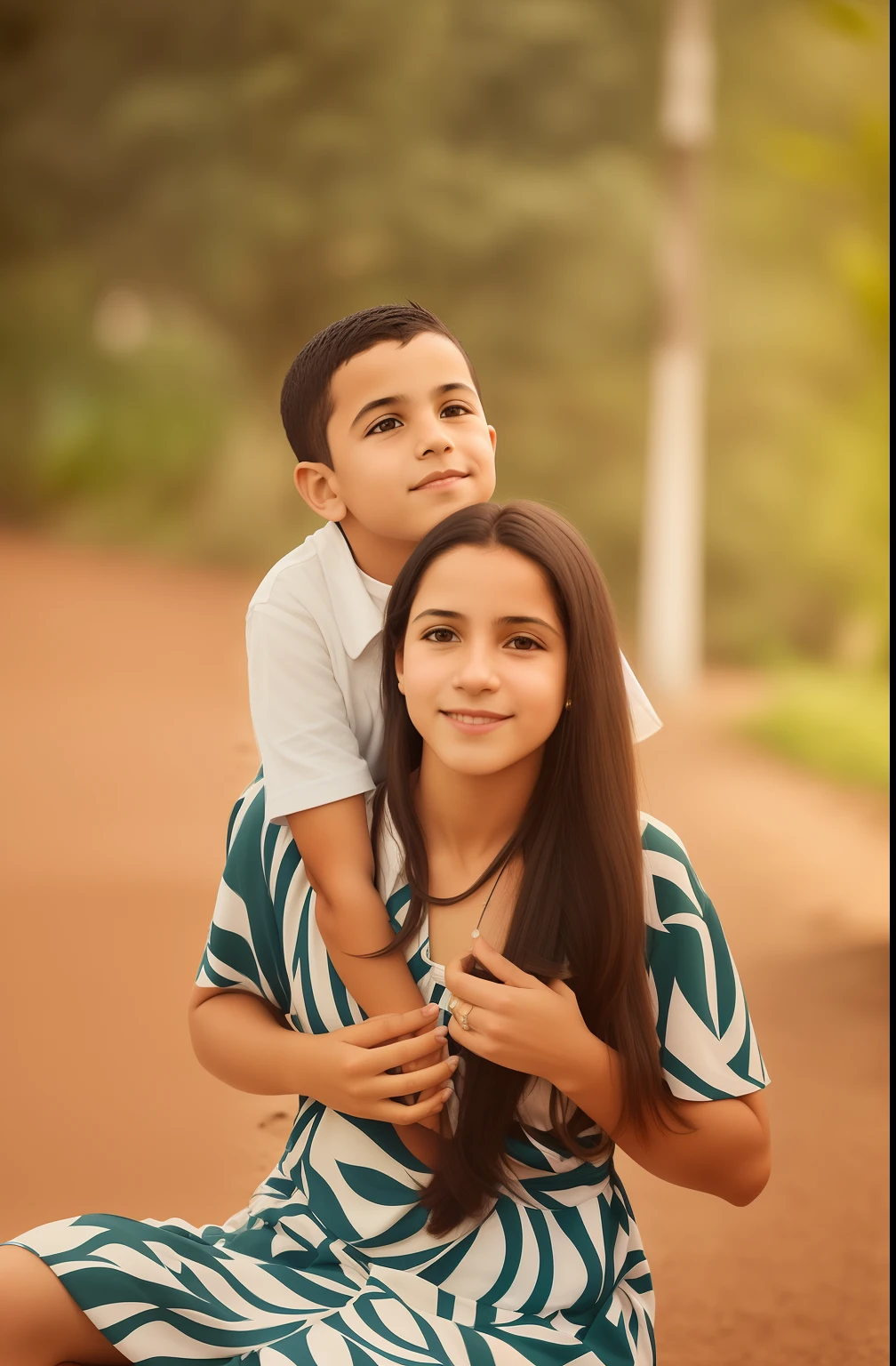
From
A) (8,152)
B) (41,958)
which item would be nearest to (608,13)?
(8,152)

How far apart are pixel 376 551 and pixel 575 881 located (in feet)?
1.01

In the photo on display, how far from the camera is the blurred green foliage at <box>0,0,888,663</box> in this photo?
28.0 feet

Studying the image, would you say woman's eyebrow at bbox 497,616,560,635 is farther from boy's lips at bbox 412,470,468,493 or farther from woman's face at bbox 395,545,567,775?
boy's lips at bbox 412,470,468,493

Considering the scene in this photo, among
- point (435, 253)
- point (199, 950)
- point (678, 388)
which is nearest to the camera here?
point (199, 950)

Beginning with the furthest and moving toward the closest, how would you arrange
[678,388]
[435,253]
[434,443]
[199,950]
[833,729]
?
[435,253]
[678,388]
[833,729]
[199,950]
[434,443]

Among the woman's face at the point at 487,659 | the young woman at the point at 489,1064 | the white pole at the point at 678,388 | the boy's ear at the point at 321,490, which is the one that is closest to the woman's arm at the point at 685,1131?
the young woman at the point at 489,1064

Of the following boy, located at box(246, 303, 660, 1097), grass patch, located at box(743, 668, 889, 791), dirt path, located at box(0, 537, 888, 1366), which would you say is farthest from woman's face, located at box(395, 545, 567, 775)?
grass patch, located at box(743, 668, 889, 791)

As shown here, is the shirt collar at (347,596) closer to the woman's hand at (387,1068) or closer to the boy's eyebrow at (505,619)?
the boy's eyebrow at (505,619)

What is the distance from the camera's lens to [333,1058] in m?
1.01

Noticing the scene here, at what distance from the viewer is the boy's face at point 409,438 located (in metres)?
1.07

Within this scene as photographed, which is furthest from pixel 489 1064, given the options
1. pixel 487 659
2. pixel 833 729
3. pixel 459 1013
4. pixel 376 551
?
pixel 833 729

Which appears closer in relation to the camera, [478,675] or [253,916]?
[478,675]

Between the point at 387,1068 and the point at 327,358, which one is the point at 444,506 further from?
the point at 387,1068

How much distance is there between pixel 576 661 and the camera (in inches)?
39.8
